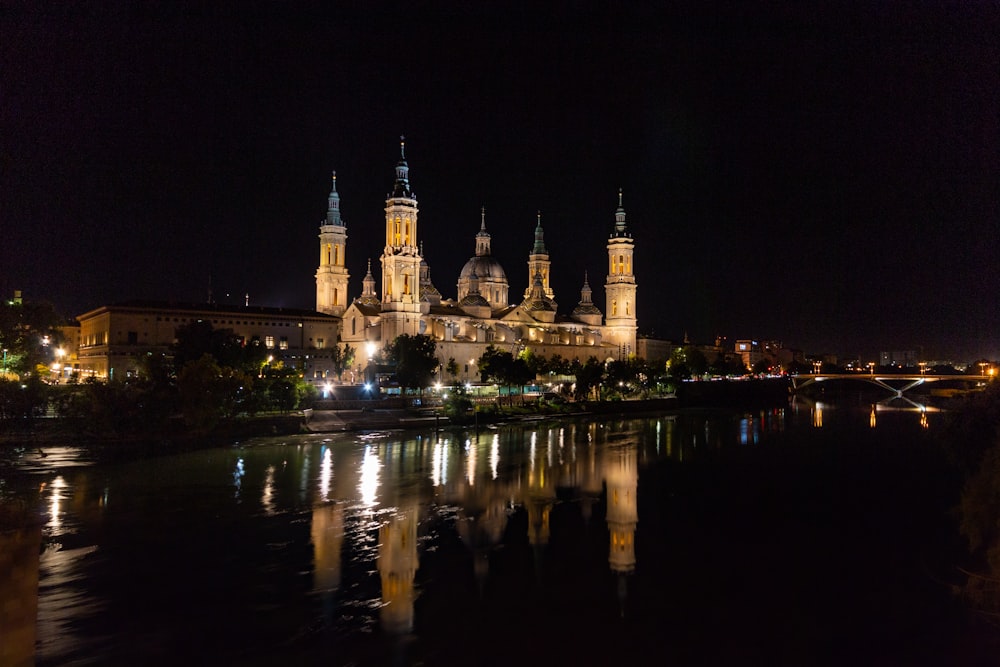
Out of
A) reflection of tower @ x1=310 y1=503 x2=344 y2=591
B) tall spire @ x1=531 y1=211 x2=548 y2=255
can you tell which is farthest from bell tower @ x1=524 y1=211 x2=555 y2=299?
reflection of tower @ x1=310 y1=503 x2=344 y2=591

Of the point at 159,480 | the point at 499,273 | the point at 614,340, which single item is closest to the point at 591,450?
the point at 159,480

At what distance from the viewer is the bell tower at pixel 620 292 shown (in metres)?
77.3

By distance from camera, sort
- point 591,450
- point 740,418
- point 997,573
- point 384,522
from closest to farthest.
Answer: point 997,573 → point 384,522 → point 591,450 → point 740,418

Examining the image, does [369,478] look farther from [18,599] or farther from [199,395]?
[18,599]

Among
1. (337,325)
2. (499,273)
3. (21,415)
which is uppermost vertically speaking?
(499,273)

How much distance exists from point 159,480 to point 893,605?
1960 cm

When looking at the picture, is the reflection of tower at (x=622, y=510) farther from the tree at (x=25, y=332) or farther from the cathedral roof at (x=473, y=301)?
the cathedral roof at (x=473, y=301)

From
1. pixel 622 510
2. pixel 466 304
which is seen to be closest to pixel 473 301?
pixel 466 304

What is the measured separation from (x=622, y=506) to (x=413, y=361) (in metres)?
27.4

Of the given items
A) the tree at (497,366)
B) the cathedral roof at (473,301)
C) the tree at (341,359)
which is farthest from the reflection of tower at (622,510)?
the cathedral roof at (473,301)

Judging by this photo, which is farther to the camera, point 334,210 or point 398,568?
point 334,210

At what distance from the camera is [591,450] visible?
Result: 32188 mm

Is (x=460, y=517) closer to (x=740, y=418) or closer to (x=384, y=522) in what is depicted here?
(x=384, y=522)

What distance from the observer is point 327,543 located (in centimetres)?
1558
